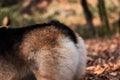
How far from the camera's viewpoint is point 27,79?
21.3 feet

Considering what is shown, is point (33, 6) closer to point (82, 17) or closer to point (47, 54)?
point (82, 17)

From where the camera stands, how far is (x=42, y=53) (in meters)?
6.10

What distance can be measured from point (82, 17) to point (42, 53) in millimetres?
24587

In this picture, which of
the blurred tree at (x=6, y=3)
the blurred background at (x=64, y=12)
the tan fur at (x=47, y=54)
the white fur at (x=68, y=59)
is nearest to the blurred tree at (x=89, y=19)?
the blurred background at (x=64, y=12)

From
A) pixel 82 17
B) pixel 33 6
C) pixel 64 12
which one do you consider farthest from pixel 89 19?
pixel 33 6

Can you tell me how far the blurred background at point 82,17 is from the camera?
15.5 metres

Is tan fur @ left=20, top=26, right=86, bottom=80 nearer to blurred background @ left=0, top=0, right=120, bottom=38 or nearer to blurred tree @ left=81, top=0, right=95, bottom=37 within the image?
blurred tree @ left=81, top=0, right=95, bottom=37

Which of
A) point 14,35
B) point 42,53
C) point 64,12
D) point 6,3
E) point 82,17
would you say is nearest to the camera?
point 42,53

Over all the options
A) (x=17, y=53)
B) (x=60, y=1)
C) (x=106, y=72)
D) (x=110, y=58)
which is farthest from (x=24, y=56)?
(x=60, y=1)

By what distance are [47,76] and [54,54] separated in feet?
1.22

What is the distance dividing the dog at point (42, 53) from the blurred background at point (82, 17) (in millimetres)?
3765

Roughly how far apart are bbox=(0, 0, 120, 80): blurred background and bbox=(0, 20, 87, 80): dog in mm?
3765

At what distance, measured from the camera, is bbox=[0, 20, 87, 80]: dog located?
19.8 ft

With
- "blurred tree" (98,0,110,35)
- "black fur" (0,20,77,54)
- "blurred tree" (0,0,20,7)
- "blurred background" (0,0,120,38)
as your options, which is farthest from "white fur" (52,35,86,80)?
"blurred background" (0,0,120,38)
